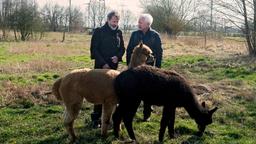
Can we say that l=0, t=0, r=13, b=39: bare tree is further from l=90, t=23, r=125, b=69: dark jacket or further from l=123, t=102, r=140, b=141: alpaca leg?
l=123, t=102, r=140, b=141: alpaca leg

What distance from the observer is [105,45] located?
7.57 meters

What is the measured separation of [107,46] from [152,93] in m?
1.60

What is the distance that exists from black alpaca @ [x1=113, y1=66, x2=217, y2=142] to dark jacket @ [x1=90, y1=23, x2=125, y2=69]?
106 centimetres

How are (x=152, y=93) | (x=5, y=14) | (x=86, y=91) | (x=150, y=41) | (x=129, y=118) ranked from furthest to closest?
(x=5, y=14), (x=150, y=41), (x=129, y=118), (x=86, y=91), (x=152, y=93)

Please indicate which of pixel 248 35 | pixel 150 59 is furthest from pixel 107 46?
pixel 248 35

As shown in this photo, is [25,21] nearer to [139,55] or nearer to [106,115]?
[139,55]

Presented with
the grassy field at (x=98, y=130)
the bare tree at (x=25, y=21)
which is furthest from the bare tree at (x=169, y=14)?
the grassy field at (x=98, y=130)

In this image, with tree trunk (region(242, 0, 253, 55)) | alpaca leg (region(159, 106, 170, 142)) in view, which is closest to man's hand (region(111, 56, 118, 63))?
alpaca leg (region(159, 106, 170, 142))

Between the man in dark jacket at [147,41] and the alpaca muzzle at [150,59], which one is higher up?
the man in dark jacket at [147,41]

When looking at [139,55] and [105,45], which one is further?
[105,45]

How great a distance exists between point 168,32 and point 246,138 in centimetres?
4702

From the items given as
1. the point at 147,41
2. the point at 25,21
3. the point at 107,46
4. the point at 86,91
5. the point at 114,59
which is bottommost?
the point at 86,91

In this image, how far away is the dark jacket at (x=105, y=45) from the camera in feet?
24.5

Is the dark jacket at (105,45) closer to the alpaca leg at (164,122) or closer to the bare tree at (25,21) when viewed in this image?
the alpaca leg at (164,122)
